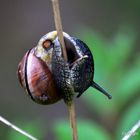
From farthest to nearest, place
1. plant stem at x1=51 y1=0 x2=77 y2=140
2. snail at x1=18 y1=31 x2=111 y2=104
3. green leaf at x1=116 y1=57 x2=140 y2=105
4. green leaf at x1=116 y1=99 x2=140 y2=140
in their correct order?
green leaf at x1=116 y1=57 x2=140 y2=105, green leaf at x1=116 y1=99 x2=140 y2=140, snail at x1=18 y1=31 x2=111 y2=104, plant stem at x1=51 y1=0 x2=77 y2=140

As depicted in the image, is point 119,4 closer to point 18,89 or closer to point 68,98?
point 18,89

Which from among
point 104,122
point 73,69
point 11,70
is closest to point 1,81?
point 11,70

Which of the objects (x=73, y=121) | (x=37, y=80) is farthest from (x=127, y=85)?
(x=73, y=121)

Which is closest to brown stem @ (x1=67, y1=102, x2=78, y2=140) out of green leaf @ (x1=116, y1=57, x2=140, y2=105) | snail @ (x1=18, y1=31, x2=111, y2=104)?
snail @ (x1=18, y1=31, x2=111, y2=104)

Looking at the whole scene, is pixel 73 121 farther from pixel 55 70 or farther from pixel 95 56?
pixel 95 56

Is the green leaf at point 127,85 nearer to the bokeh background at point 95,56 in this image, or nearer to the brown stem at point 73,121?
the bokeh background at point 95,56

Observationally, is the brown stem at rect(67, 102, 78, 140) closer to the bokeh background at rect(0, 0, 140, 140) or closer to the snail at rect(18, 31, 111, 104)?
the snail at rect(18, 31, 111, 104)
